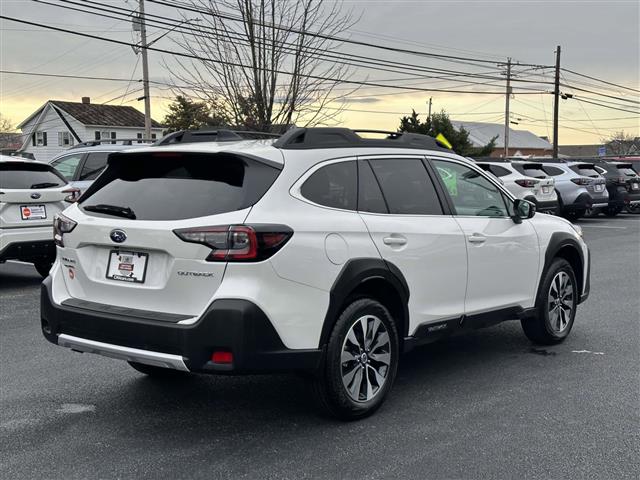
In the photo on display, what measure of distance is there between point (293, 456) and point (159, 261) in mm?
1290

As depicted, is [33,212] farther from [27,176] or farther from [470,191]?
[470,191]

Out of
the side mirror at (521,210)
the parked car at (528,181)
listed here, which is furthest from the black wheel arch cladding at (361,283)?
the parked car at (528,181)

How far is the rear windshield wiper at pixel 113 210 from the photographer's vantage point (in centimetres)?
422

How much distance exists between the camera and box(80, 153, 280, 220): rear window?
4004 mm

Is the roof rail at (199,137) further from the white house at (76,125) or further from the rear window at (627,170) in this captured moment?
the white house at (76,125)

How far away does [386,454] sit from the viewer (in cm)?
395

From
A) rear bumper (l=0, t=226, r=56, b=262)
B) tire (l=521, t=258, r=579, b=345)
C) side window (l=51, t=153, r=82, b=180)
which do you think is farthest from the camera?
side window (l=51, t=153, r=82, b=180)

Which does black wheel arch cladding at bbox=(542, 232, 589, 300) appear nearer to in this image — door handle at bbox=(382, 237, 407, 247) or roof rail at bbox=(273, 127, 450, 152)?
roof rail at bbox=(273, 127, 450, 152)

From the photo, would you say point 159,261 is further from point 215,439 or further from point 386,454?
point 386,454

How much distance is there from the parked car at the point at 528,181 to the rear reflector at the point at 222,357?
14489mm

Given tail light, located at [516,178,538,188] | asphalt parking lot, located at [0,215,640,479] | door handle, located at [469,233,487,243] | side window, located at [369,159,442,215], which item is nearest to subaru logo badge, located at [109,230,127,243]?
asphalt parking lot, located at [0,215,640,479]

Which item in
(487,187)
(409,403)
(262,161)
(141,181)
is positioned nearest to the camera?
(262,161)

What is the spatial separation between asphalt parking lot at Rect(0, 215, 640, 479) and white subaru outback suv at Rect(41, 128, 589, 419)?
386 millimetres

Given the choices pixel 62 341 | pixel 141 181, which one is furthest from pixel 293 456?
pixel 141 181
